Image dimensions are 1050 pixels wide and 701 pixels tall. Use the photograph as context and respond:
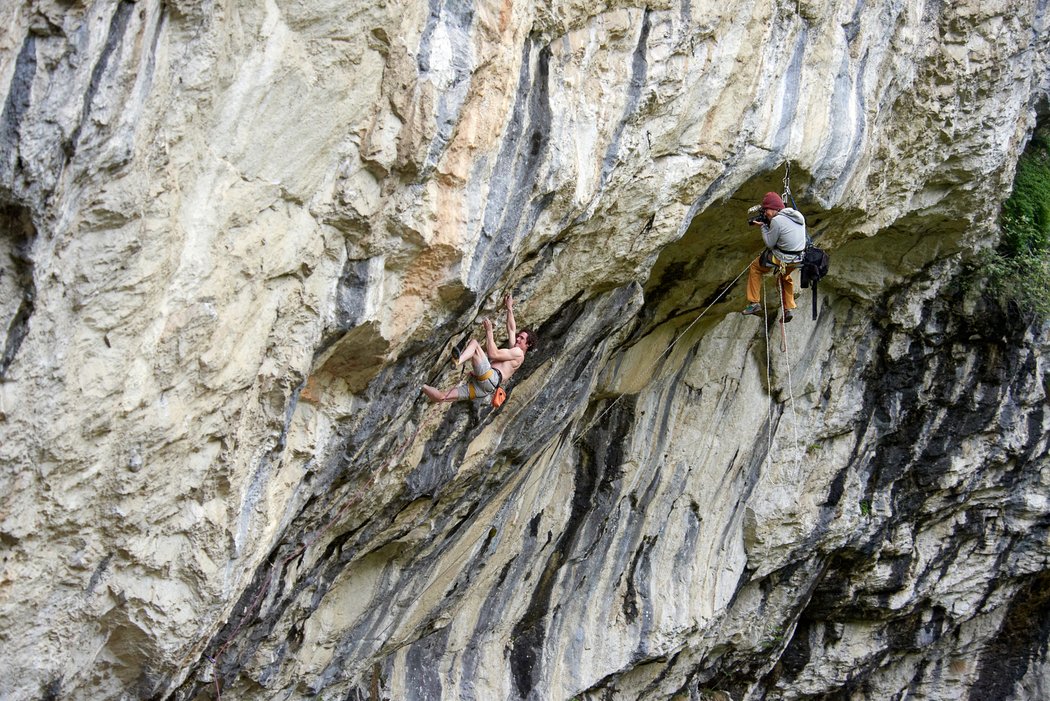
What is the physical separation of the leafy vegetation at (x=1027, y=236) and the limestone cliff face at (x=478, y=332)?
1.23 ft

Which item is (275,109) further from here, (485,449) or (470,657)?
(470,657)

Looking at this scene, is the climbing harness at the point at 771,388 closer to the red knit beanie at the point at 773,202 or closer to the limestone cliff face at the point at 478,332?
the limestone cliff face at the point at 478,332

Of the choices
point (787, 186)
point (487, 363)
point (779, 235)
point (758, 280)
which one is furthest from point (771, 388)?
point (487, 363)

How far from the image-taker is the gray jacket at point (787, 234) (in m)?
7.36

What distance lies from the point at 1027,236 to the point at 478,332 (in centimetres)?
717

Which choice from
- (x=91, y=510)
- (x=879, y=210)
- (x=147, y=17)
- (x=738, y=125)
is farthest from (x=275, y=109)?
(x=879, y=210)

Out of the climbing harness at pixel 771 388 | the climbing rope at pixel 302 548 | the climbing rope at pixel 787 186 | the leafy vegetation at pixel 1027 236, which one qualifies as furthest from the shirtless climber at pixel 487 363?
the leafy vegetation at pixel 1027 236

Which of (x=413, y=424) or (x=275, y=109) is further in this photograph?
(x=413, y=424)

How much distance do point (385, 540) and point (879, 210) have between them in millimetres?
5163

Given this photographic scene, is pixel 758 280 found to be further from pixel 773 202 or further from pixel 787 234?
pixel 773 202

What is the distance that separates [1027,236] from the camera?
10.9 metres

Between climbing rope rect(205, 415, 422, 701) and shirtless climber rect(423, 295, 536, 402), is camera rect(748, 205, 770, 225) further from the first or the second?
climbing rope rect(205, 415, 422, 701)

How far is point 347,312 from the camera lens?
545 centimetres

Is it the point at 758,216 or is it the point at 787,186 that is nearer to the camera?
the point at 787,186
